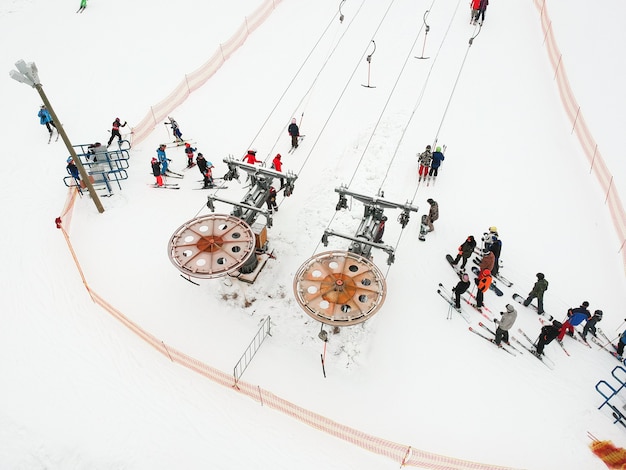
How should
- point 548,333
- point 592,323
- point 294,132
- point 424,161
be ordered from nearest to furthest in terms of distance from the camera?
point 548,333
point 592,323
point 424,161
point 294,132

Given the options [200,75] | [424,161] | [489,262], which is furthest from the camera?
[200,75]

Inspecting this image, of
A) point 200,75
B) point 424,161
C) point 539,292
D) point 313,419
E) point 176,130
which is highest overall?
point 200,75

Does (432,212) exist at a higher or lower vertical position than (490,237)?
higher

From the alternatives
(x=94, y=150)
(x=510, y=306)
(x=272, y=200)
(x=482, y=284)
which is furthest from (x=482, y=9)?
(x=94, y=150)

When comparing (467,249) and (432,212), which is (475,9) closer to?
(432,212)

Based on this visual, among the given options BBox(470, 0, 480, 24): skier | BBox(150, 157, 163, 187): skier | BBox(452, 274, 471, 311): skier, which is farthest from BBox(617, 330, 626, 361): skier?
BBox(470, 0, 480, 24): skier

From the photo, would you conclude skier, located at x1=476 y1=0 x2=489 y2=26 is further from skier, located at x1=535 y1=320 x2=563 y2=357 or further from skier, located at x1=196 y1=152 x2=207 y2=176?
skier, located at x1=535 y1=320 x2=563 y2=357
